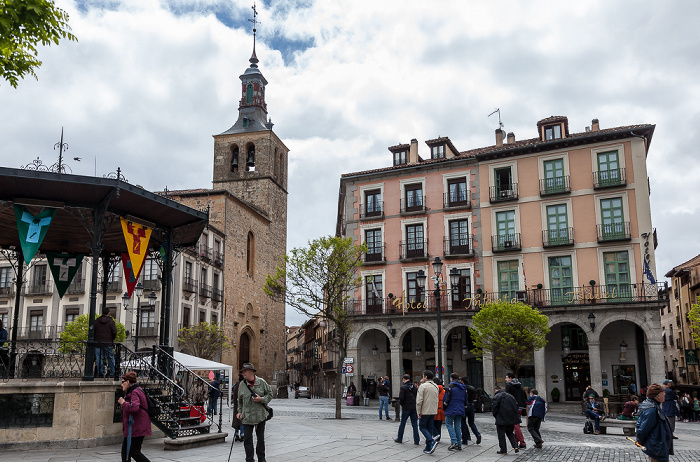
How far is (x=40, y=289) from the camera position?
41438 mm

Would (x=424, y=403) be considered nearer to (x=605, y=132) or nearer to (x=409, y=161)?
(x=605, y=132)

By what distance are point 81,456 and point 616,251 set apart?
28309 millimetres

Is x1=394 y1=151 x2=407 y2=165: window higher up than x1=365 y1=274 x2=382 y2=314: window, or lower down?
higher up

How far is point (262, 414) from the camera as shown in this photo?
9.80 m

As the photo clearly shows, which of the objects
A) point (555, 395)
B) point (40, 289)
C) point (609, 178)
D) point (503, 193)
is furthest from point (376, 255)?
point (40, 289)

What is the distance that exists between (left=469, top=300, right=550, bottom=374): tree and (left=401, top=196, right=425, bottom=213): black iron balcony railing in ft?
31.4

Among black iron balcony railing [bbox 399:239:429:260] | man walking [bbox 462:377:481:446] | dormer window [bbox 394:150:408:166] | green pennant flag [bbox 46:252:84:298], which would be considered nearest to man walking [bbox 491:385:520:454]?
man walking [bbox 462:377:481:446]

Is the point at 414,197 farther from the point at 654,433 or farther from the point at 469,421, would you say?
the point at 654,433

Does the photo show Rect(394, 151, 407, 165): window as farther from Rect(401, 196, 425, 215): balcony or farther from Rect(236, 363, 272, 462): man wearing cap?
Rect(236, 363, 272, 462): man wearing cap

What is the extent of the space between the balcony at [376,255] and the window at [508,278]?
6.66 m

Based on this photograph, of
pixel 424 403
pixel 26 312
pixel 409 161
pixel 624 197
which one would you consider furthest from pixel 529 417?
pixel 26 312

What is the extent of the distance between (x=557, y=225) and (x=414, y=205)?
8232 mm

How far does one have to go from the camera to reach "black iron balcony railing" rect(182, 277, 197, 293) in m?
41.7

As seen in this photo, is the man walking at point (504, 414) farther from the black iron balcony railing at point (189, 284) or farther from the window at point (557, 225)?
the black iron balcony railing at point (189, 284)
